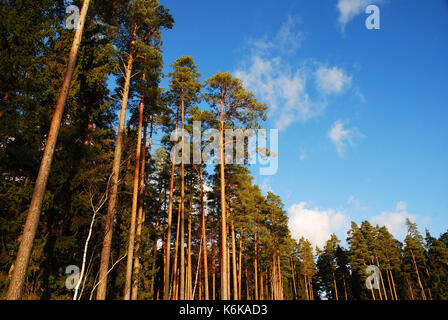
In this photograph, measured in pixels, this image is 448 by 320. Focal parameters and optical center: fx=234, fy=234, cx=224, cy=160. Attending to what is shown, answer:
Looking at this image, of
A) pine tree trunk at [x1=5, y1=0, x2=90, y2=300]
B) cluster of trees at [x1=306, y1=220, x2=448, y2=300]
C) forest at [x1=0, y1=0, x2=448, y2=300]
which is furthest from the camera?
cluster of trees at [x1=306, y1=220, x2=448, y2=300]

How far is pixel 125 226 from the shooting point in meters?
13.7

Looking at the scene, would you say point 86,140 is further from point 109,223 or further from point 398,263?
point 398,263

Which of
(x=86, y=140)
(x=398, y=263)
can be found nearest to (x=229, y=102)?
(x=86, y=140)

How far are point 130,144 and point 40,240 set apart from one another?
5969 millimetres

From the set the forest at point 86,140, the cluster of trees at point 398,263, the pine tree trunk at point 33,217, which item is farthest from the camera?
the cluster of trees at point 398,263

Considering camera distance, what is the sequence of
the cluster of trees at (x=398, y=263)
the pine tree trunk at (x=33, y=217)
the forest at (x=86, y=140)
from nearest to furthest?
the pine tree trunk at (x=33, y=217), the forest at (x=86, y=140), the cluster of trees at (x=398, y=263)

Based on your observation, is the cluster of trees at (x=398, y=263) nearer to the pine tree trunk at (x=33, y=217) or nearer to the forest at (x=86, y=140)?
the forest at (x=86, y=140)

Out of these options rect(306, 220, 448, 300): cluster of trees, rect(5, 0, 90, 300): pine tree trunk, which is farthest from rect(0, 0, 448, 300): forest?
rect(306, 220, 448, 300): cluster of trees

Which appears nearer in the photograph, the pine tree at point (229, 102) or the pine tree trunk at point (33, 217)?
the pine tree trunk at point (33, 217)

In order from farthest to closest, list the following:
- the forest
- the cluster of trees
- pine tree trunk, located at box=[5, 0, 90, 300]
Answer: the cluster of trees, the forest, pine tree trunk, located at box=[5, 0, 90, 300]

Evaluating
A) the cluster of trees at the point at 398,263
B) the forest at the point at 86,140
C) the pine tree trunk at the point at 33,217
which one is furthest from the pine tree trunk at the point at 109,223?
the cluster of trees at the point at 398,263

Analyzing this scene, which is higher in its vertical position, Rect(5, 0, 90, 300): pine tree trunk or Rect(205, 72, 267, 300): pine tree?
Rect(205, 72, 267, 300): pine tree

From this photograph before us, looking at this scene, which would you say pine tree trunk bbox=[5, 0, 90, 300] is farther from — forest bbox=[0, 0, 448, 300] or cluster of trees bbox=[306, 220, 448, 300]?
cluster of trees bbox=[306, 220, 448, 300]
